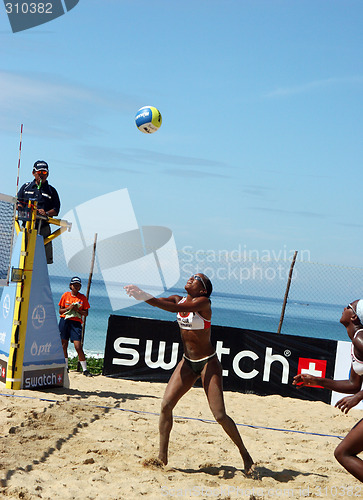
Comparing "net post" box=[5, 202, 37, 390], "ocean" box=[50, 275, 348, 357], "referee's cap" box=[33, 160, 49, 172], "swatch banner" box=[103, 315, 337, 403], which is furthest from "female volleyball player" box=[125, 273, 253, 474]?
"ocean" box=[50, 275, 348, 357]

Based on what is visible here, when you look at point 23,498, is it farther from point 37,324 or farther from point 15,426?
point 37,324

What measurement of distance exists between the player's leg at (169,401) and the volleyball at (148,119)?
478 centimetres

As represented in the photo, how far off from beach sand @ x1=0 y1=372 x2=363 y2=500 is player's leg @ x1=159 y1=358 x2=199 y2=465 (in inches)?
6.5

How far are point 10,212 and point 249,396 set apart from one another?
5.22 metres

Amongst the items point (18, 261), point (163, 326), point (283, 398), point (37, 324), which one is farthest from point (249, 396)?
point (18, 261)

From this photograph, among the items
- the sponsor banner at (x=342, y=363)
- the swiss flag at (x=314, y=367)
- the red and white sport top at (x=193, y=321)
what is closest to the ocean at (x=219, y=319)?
the swiss flag at (x=314, y=367)

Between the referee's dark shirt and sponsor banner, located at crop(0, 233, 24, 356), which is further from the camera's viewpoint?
the referee's dark shirt

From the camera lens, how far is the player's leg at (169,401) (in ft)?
18.0

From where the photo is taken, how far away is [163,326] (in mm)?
10688

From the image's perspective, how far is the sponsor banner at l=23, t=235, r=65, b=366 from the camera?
8453 mm

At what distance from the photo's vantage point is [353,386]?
4594mm

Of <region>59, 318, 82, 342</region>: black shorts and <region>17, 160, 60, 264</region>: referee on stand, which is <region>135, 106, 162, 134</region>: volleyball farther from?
<region>59, 318, 82, 342</region>: black shorts

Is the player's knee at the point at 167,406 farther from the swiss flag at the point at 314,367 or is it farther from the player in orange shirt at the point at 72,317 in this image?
the swiss flag at the point at 314,367

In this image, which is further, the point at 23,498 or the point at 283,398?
the point at 283,398
